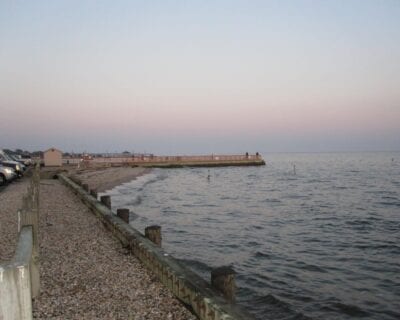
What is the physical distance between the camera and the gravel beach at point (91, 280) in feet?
18.7

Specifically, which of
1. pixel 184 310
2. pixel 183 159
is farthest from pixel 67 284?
pixel 183 159

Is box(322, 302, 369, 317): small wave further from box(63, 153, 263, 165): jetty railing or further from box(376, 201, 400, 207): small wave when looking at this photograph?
box(63, 153, 263, 165): jetty railing

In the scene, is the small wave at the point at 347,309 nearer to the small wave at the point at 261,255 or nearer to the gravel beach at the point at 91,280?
Result: the gravel beach at the point at 91,280

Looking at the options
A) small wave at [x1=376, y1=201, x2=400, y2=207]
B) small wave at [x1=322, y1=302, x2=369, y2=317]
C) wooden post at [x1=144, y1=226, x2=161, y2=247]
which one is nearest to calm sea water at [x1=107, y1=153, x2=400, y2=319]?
small wave at [x1=322, y1=302, x2=369, y2=317]

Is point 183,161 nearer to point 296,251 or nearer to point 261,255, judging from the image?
point 296,251

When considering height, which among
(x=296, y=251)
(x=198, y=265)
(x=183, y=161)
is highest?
(x=183, y=161)

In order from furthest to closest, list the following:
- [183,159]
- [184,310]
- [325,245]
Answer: [183,159]
[325,245]
[184,310]

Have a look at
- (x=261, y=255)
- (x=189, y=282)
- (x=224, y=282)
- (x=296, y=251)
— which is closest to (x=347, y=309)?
(x=224, y=282)

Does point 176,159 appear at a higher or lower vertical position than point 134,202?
higher

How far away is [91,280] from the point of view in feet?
23.0

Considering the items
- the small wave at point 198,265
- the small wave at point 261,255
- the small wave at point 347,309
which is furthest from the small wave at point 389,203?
the small wave at point 347,309

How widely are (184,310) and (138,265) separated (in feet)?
8.00

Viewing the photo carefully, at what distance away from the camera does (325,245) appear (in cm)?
1471

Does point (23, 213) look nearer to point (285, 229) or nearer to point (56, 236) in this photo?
point (56, 236)
